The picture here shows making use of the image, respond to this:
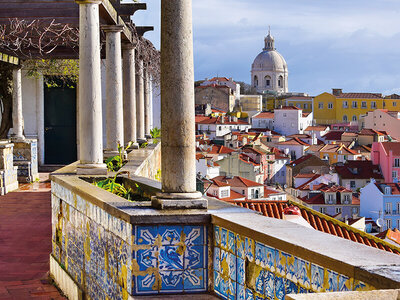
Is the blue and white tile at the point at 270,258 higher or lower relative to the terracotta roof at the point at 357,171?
higher

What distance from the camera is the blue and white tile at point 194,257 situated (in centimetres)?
456

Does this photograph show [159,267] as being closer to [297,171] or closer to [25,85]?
[25,85]

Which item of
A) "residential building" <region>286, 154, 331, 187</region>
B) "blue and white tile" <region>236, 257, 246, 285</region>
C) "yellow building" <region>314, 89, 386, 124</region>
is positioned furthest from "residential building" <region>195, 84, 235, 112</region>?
"blue and white tile" <region>236, 257, 246, 285</region>

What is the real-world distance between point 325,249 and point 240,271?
2.95 feet

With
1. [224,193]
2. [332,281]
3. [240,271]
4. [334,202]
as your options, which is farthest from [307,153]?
[332,281]

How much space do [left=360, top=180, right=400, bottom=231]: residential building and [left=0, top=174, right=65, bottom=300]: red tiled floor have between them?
41.2 m

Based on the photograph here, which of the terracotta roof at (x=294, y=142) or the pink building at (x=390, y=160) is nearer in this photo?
the pink building at (x=390, y=160)

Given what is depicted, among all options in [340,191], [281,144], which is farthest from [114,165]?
[281,144]

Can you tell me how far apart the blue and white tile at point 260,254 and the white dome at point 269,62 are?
14267 cm

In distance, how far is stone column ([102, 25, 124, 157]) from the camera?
34.5ft

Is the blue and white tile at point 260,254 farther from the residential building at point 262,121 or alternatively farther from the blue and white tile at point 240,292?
the residential building at point 262,121

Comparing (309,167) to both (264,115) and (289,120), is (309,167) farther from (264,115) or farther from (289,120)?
(264,115)

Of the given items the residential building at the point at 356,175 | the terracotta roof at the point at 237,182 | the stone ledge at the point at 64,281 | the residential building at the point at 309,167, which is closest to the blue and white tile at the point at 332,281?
the stone ledge at the point at 64,281

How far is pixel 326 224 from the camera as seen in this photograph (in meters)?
16.7
